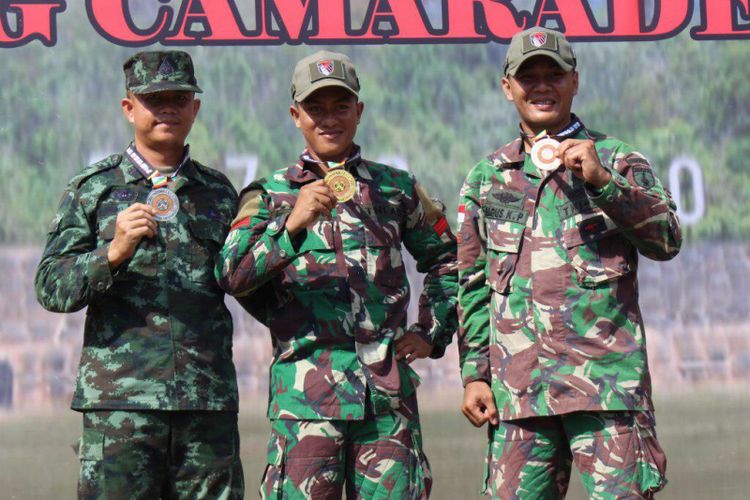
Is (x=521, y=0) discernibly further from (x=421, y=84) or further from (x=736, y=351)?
(x=736, y=351)

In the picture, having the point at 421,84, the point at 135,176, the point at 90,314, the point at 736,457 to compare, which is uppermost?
the point at 421,84

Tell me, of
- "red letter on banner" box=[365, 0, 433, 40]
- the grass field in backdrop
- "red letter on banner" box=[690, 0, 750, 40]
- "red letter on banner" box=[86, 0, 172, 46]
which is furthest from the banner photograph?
"red letter on banner" box=[690, 0, 750, 40]

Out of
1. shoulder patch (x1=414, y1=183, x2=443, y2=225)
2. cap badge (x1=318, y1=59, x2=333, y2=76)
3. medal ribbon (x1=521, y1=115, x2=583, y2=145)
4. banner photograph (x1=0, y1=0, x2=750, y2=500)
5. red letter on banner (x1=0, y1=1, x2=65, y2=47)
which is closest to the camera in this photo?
banner photograph (x1=0, y1=0, x2=750, y2=500)

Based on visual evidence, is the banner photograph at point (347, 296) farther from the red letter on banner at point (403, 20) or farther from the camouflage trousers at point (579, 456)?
the red letter on banner at point (403, 20)

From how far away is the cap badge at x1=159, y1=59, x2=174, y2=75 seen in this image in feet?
11.0

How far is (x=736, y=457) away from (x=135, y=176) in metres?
2.63

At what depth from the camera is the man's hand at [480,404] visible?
314 cm

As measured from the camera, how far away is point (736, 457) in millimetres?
4531

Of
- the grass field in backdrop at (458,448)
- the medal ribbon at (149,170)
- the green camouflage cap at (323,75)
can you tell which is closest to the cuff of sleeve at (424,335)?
the green camouflage cap at (323,75)

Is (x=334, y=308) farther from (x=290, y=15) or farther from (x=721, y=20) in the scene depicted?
(x=721, y=20)

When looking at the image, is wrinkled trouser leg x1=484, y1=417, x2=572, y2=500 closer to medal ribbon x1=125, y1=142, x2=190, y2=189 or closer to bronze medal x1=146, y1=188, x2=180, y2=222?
→ bronze medal x1=146, y1=188, x2=180, y2=222

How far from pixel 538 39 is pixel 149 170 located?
117 cm

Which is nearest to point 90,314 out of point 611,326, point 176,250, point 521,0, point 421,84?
point 176,250

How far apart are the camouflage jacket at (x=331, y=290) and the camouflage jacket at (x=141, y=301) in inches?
5.0
